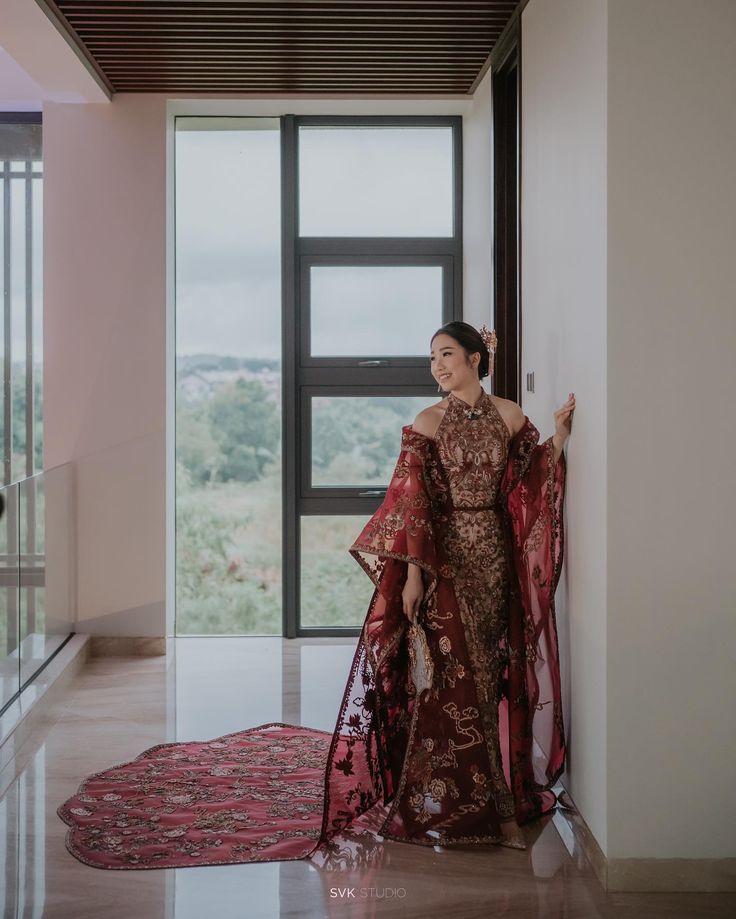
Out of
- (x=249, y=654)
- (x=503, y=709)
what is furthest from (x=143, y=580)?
(x=503, y=709)

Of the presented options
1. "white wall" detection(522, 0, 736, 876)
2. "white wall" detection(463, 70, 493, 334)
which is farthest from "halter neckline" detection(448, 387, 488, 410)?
"white wall" detection(463, 70, 493, 334)

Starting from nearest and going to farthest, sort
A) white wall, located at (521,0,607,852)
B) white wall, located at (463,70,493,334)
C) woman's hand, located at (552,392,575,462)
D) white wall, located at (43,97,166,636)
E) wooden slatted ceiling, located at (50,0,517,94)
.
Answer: white wall, located at (521,0,607,852), woman's hand, located at (552,392,575,462), wooden slatted ceiling, located at (50,0,517,94), white wall, located at (463,70,493,334), white wall, located at (43,97,166,636)

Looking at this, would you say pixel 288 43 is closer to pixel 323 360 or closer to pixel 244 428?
pixel 323 360

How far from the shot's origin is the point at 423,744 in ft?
10.6

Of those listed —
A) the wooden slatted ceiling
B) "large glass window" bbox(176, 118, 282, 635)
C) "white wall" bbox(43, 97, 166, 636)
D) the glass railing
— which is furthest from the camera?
"large glass window" bbox(176, 118, 282, 635)

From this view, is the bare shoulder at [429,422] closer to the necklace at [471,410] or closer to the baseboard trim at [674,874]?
the necklace at [471,410]

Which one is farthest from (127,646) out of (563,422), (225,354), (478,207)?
(563,422)

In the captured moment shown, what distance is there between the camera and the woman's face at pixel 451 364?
10.8 feet

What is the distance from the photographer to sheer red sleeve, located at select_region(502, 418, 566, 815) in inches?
130

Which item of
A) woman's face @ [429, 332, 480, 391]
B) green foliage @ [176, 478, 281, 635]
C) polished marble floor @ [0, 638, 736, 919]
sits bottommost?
polished marble floor @ [0, 638, 736, 919]

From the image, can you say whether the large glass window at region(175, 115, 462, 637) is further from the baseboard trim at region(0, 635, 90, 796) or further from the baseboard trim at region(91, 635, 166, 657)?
the baseboard trim at region(0, 635, 90, 796)

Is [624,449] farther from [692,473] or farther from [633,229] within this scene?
[633,229]

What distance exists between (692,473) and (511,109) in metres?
2.65

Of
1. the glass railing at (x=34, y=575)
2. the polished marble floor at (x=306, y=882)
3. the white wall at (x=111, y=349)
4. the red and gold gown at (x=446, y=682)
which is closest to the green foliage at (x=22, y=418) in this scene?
the white wall at (x=111, y=349)
